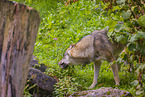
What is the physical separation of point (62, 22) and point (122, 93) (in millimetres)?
7433

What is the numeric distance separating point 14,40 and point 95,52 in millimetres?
4718

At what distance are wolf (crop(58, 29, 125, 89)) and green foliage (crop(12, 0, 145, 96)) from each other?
0.29 meters

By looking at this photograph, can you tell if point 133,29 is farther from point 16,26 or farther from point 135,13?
point 16,26

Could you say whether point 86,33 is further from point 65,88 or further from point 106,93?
point 106,93

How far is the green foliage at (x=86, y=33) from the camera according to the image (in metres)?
2.84

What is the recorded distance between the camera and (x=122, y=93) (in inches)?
155

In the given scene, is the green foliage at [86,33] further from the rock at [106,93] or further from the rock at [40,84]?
the rock at [106,93]

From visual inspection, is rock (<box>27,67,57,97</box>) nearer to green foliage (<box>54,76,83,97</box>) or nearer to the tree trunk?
green foliage (<box>54,76,83,97</box>)

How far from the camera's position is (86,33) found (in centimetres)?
883

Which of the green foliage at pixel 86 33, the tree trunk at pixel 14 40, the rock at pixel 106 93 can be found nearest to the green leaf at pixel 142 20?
the green foliage at pixel 86 33

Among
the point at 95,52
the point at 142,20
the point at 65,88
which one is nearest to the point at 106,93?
the point at 65,88

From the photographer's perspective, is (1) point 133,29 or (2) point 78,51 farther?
(2) point 78,51

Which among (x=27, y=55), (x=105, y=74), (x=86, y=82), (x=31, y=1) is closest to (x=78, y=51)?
(x=86, y=82)

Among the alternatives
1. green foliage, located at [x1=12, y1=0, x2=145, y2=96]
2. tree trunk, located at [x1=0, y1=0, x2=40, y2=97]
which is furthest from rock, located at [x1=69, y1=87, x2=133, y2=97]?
tree trunk, located at [x1=0, y1=0, x2=40, y2=97]
